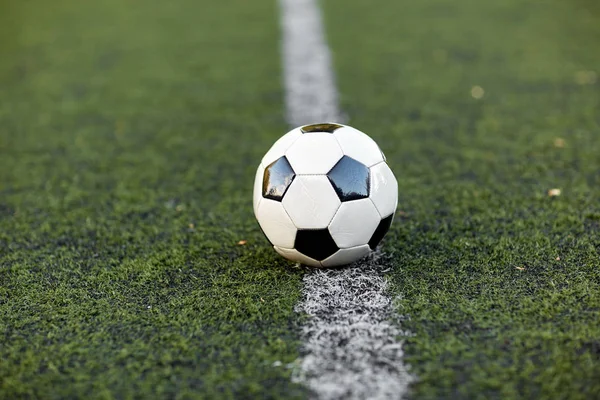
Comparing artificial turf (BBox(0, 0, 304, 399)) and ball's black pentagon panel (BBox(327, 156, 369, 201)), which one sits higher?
ball's black pentagon panel (BBox(327, 156, 369, 201))

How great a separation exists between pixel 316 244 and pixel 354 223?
0.20 metres

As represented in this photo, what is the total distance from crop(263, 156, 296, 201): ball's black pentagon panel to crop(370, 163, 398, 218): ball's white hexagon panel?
39cm

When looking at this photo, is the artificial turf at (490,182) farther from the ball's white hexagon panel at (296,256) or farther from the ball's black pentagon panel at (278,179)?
the ball's black pentagon panel at (278,179)

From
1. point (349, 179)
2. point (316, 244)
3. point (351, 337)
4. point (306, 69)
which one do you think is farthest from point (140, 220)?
point (306, 69)

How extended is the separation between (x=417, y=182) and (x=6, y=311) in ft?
8.33

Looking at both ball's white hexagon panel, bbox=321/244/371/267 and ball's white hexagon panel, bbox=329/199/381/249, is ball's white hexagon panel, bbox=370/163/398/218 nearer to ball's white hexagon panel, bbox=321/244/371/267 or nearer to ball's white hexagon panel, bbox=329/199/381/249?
ball's white hexagon panel, bbox=329/199/381/249

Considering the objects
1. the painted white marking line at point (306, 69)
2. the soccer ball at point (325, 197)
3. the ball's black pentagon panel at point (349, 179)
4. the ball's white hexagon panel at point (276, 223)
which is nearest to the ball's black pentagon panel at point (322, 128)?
the soccer ball at point (325, 197)

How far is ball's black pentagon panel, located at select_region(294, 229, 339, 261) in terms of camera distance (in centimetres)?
310

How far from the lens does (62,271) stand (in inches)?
136

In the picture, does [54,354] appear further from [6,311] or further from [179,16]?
[179,16]

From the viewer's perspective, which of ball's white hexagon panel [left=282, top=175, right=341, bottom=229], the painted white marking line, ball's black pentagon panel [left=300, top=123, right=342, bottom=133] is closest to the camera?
ball's white hexagon panel [left=282, top=175, right=341, bottom=229]

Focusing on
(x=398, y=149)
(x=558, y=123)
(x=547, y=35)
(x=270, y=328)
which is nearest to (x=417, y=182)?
(x=398, y=149)

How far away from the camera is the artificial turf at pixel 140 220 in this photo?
2701 mm

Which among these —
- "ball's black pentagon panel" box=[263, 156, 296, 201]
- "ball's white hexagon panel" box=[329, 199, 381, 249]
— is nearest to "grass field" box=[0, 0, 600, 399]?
"ball's white hexagon panel" box=[329, 199, 381, 249]
